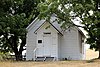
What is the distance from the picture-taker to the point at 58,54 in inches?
1357

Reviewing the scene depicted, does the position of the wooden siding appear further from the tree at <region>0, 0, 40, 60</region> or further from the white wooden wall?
the tree at <region>0, 0, 40, 60</region>

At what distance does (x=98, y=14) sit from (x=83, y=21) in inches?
70.0

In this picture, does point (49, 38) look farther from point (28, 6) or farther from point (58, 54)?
point (28, 6)

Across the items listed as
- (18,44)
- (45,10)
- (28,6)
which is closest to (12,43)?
(18,44)

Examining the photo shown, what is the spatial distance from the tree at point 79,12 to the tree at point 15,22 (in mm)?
8123

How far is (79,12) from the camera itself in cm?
2820

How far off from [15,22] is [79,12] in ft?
37.3

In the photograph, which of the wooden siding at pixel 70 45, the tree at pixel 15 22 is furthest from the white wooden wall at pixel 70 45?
the tree at pixel 15 22

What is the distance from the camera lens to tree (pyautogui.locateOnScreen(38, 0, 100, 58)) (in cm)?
2783

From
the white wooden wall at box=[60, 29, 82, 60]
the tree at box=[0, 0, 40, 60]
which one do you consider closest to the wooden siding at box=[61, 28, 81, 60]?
the white wooden wall at box=[60, 29, 82, 60]

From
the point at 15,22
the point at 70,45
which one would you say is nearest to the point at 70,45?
the point at 70,45

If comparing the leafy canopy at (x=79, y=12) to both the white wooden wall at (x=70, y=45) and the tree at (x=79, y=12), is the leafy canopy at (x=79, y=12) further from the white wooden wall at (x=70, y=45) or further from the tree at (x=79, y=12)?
the white wooden wall at (x=70, y=45)

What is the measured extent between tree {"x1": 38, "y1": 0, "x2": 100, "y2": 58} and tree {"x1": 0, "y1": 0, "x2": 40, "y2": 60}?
8123 mm

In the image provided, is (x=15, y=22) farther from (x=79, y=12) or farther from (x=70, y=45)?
(x=79, y=12)
